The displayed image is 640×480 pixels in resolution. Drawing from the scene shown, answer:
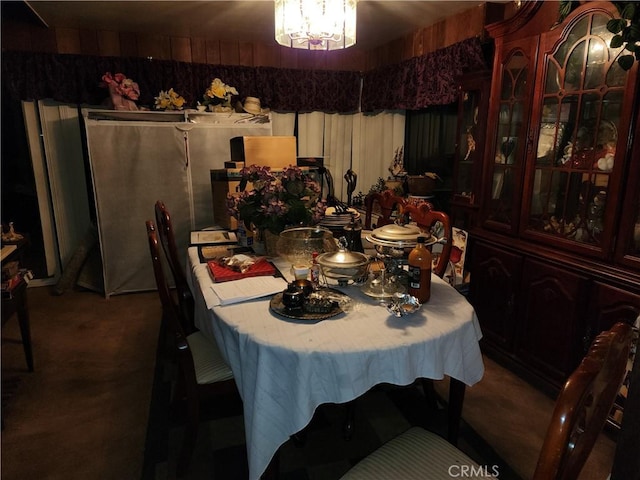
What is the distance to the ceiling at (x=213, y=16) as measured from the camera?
9.34 feet

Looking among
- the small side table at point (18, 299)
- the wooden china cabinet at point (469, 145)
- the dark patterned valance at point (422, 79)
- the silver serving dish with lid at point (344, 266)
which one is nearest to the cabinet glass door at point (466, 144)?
the wooden china cabinet at point (469, 145)

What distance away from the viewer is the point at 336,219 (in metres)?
2.28

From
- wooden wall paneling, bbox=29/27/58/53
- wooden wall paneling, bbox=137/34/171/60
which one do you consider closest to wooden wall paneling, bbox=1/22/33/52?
wooden wall paneling, bbox=29/27/58/53

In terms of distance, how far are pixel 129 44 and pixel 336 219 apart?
8.63 feet

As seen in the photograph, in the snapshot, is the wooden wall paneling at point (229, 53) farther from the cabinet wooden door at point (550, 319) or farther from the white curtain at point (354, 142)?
the cabinet wooden door at point (550, 319)

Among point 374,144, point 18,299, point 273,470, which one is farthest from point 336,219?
point 374,144

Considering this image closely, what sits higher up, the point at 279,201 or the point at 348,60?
the point at 348,60

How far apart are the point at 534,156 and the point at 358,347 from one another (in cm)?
161

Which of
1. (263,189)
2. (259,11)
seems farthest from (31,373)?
(259,11)

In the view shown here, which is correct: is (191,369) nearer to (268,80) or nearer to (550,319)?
(550,319)

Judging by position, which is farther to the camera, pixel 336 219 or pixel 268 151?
pixel 268 151

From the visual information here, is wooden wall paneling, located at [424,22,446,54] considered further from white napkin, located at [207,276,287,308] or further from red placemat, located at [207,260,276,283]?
white napkin, located at [207,276,287,308]

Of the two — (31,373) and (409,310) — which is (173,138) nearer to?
(31,373)

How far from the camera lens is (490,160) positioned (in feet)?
8.28
